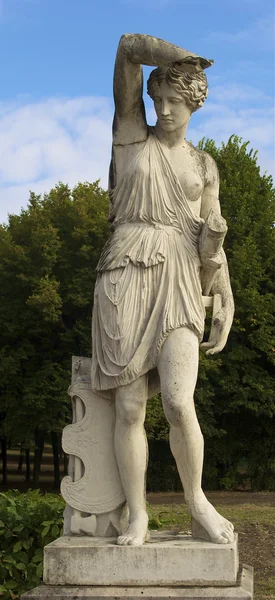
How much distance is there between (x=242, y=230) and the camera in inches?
1074

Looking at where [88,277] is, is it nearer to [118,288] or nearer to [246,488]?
[246,488]

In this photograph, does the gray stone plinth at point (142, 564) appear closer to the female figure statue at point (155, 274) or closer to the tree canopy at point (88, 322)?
the female figure statue at point (155, 274)

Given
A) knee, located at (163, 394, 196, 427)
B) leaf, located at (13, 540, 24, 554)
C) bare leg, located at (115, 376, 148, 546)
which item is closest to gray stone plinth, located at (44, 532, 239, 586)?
bare leg, located at (115, 376, 148, 546)

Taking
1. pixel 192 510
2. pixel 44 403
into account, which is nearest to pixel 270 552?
pixel 192 510

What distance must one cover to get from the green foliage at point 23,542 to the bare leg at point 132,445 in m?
1.84

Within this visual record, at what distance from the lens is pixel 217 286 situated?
5.91 m

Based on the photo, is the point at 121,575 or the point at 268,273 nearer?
the point at 121,575

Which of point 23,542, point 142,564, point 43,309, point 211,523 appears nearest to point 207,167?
point 211,523

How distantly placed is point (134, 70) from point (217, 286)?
155 centimetres

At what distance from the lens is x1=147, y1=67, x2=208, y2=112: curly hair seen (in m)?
5.65

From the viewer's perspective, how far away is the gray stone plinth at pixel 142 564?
4.99 meters

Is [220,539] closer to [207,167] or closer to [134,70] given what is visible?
[207,167]

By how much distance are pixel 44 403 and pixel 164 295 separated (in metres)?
19.7

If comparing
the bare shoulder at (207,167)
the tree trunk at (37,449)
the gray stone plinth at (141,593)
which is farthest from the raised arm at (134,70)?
the tree trunk at (37,449)
